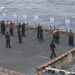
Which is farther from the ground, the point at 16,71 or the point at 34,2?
the point at 34,2

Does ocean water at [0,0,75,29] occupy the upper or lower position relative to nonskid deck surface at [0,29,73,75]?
upper

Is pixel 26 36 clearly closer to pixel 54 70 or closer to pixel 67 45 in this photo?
pixel 67 45

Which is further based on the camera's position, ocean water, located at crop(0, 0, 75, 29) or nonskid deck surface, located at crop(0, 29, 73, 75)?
ocean water, located at crop(0, 0, 75, 29)

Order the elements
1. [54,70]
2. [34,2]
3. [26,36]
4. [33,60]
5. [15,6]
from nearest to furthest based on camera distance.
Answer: [54,70] → [33,60] → [26,36] → [15,6] → [34,2]

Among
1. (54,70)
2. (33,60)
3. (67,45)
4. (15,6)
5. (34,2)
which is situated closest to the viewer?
(54,70)

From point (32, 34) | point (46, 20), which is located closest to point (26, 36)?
point (32, 34)

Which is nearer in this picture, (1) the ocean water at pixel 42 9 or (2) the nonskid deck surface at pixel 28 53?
(2) the nonskid deck surface at pixel 28 53

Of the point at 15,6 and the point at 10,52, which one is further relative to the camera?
the point at 15,6

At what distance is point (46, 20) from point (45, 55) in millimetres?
35427

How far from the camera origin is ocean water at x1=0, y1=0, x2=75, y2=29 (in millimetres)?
72875

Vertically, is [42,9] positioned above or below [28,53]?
above

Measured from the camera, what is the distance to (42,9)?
282 feet

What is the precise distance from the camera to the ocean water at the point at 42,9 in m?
72.9

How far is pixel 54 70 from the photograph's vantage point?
31.5 metres
